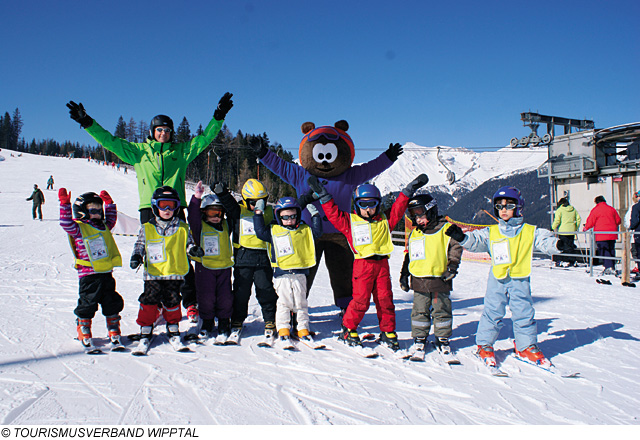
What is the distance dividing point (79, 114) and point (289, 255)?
8.07ft

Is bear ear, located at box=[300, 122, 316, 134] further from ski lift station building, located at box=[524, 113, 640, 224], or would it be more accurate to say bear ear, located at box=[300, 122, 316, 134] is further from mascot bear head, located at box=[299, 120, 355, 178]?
ski lift station building, located at box=[524, 113, 640, 224]

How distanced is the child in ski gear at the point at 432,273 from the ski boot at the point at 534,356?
2.17ft

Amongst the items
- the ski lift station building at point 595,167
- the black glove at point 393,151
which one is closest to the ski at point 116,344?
the black glove at point 393,151

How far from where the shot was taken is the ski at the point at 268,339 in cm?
386

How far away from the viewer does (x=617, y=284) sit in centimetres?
781

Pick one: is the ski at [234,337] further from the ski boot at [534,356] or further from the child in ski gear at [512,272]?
the ski boot at [534,356]

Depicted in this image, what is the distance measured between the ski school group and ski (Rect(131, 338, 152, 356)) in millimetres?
14

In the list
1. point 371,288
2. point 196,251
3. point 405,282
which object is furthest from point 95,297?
point 405,282

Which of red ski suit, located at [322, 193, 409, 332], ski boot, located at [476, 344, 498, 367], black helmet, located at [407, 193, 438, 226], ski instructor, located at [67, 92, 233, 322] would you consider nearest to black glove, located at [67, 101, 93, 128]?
ski instructor, located at [67, 92, 233, 322]

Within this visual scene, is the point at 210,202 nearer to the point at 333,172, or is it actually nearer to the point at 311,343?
the point at 333,172

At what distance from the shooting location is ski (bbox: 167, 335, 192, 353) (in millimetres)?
3661

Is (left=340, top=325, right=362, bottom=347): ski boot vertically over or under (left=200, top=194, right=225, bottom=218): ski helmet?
under

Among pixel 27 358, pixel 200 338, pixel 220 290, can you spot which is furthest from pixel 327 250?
pixel 27 358

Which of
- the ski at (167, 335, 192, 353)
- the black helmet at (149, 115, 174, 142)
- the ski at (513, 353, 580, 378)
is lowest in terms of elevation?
the ski at (513, 353, 580, 378)
